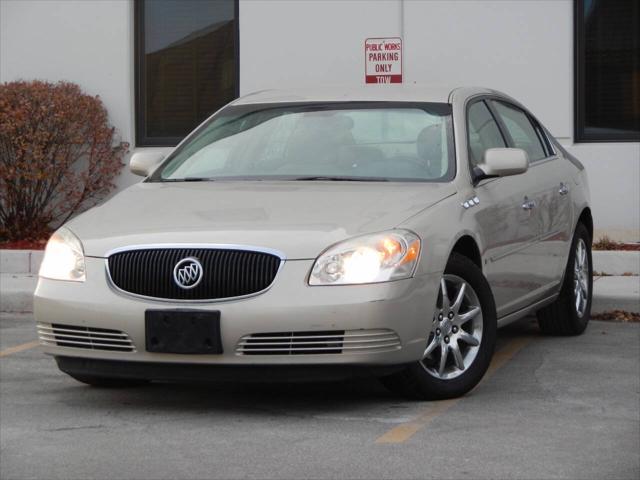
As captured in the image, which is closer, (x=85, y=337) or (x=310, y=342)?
(x=310, y=342)

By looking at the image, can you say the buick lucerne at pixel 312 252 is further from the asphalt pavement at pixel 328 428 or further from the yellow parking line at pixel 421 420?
the asphalt pavement at pixel 328 428

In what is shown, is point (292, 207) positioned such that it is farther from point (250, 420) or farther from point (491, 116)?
point (491, 116)

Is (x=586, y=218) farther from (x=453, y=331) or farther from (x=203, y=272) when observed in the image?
(x=203, y=272)

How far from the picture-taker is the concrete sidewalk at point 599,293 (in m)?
9.75

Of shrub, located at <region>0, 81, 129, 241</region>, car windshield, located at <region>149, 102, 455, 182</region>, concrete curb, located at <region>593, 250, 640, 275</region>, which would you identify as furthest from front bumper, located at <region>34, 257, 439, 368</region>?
shrub, located at <region>0, 81, 129, 241</region>

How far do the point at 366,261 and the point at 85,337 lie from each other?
1325 millimetres

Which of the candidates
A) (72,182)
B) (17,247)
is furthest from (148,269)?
(72,182)

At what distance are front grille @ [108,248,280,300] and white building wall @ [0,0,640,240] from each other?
7158 mm

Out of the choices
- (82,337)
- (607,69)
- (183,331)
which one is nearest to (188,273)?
(183,331)

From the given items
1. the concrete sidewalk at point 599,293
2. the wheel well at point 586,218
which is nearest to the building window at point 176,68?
the concrete sidewalk at point 599,293

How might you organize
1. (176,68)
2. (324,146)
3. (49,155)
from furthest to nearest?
1. (176,68)
2. (49,155)
3. (324,146)

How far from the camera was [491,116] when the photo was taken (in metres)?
8.01

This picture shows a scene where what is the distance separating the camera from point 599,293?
9.89 meters

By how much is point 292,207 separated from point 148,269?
0.76 metres
